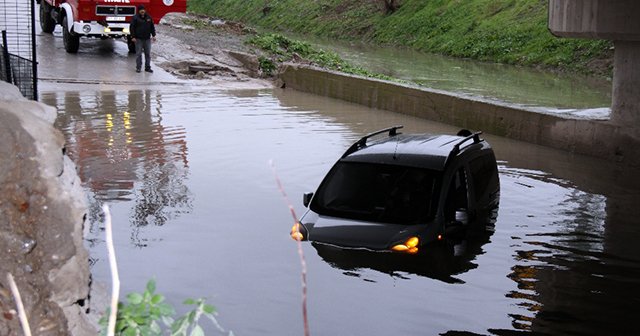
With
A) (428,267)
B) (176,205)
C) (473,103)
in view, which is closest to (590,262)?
(428,267)

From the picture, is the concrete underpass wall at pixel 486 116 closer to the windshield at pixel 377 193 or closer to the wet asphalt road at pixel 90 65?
the wet asphalt road at pixel 90 65

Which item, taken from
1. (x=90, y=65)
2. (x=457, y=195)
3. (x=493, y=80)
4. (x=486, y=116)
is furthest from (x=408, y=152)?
(x=493, y=80)

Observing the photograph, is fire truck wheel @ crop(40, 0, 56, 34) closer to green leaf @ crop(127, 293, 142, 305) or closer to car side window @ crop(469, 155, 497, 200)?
car side window @ crop(469, 155, 497, 200)

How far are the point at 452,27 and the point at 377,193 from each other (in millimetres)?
42203

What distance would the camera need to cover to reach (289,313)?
9.40 m

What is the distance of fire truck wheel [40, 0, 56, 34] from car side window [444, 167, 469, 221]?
26440 mm

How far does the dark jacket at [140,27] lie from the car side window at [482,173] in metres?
17.6

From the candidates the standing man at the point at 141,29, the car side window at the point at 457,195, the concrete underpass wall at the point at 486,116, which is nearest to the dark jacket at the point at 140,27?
the standing man at the point at 141,29

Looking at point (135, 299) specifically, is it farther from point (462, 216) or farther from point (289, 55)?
point (289, 55)

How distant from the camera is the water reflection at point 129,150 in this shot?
14.3 metres

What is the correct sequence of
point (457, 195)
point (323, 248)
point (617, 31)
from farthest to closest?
point (617, 31), point (457, 195), point (323, 248)

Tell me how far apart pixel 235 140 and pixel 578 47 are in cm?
2638

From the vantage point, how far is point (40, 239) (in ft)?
12.8

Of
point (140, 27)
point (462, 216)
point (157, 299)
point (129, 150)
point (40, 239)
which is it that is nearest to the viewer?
point (157, 299)
